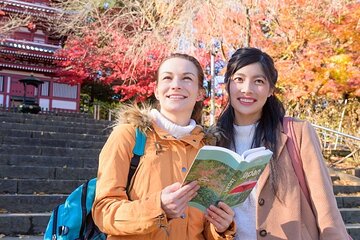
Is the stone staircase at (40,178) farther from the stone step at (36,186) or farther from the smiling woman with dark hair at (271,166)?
the smiling woman with dark hair at (271,166)

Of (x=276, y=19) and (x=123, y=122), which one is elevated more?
(x=276, y=19)

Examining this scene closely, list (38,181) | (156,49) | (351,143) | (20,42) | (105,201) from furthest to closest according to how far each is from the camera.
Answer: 1. (20,42)
2. (351,143)
3. (156,49)
4. (38,181)
5. (105,201)

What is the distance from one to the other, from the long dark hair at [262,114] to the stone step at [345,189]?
4901 mm

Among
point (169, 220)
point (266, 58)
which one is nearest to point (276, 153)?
point (266, 58)

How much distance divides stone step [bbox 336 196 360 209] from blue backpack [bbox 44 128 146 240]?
16.4 ft

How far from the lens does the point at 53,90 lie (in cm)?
1788

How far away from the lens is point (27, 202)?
480cm

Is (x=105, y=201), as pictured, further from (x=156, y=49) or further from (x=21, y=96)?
(x=21, y=96)

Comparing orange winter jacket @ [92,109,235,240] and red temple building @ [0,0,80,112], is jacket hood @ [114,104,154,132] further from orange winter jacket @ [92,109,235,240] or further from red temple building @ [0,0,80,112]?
red temple building @ [0,0,80,112]

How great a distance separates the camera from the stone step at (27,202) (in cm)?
468

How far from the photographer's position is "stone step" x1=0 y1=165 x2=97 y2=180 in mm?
5645

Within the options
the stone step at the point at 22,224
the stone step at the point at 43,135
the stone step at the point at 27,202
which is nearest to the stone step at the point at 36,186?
the stone step at the point at 27,202

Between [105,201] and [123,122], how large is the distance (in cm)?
34

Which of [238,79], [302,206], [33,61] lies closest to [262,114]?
[238,79]
